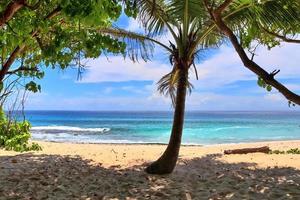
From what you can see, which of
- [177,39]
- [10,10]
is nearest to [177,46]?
[177,39]

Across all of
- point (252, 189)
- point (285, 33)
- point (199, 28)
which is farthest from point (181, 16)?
point (252, 189)

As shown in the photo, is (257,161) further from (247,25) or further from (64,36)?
(64,36)

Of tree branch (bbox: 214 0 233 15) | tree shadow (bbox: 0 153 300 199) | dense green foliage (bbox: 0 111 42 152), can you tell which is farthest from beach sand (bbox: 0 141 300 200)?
tree branch (bbox: 214 0 233 15)

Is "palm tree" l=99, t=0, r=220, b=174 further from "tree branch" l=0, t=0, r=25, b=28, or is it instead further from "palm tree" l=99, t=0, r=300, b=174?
"tree branch" l=0, t=0, r=25, b=28

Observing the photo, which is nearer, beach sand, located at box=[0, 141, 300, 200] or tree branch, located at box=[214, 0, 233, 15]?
tree branch, located at box=[214, 0, 233, 15]

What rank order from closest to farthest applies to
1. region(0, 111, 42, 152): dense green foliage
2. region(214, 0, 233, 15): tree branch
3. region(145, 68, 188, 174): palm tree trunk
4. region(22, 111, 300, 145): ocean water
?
region(214, 0, 233, 15): tree branch, region(145, 68, 188, 174): palm tree trunk, region(0, 111, 42, 152): dense green foliage, region(22, 111, 300, 145): ocean water

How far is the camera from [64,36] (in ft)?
17.2

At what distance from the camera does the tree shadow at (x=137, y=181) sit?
7352mm

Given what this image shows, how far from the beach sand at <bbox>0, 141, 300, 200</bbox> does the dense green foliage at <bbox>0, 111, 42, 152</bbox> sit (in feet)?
8.43

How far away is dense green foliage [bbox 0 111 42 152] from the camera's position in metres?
13.2

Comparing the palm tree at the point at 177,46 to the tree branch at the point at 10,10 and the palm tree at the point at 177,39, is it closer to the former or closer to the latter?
the palm tree at the point at 177,39

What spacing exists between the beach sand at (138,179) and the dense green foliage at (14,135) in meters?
2.57

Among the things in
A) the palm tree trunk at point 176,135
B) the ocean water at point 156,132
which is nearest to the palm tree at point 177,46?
the palm tree trunk at point 176,135

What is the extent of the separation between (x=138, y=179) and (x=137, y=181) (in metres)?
0.13
